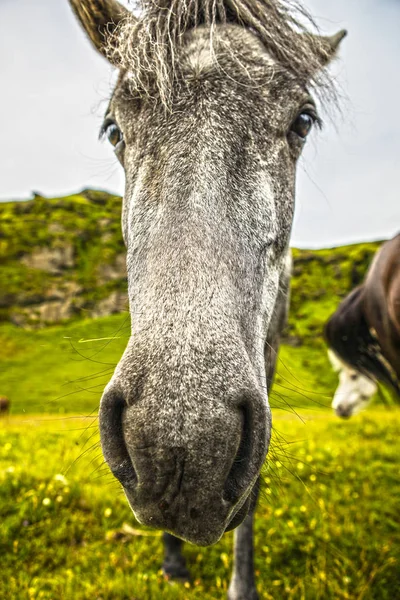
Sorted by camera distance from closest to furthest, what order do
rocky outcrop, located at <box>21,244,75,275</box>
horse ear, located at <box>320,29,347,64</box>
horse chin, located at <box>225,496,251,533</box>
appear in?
1. horse chin, located at <box>225,496,251,533</box>
2. horse ear, located at <box>320,29,347,64</box>
3. rocky outcrop, located at <box>21,244,75,275</box>

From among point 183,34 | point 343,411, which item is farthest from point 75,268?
point 183,34

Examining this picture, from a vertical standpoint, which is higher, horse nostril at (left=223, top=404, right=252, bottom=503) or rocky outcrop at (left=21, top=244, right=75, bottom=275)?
horse nostril at (left=223, top=404, right=252, bottom=503)

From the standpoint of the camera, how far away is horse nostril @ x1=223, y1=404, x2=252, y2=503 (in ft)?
4.96

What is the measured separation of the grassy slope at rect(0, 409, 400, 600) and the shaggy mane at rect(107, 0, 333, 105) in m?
2.27

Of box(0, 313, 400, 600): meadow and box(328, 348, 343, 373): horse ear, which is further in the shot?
box(328, 348, 343, 373): horse ear

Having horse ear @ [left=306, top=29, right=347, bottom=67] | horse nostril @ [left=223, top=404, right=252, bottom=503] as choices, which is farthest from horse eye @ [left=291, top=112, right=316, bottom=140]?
horse nostril @ [left=223, top=404, right=252, bottom=503]

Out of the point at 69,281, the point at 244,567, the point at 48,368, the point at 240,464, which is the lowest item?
the point at 48,368

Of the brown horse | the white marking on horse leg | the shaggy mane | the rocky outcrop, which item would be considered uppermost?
the shaggy mane

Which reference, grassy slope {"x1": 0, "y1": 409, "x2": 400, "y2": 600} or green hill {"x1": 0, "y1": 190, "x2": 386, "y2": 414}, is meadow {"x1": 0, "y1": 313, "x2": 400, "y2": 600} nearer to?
grassy slope {"x1": 0, "y1": 409, "x2": 400, "y2": 600}

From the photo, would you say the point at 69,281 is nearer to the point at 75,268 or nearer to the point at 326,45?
the point at 75,268

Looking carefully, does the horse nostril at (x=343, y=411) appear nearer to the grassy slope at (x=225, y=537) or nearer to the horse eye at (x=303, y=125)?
the grassy slope at (x=225, y=537)

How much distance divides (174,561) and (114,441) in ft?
9.89

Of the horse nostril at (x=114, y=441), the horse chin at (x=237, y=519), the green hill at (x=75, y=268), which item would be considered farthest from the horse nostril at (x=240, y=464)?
the green hill at (x=75, y=268)

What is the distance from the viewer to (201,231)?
1783 mm
